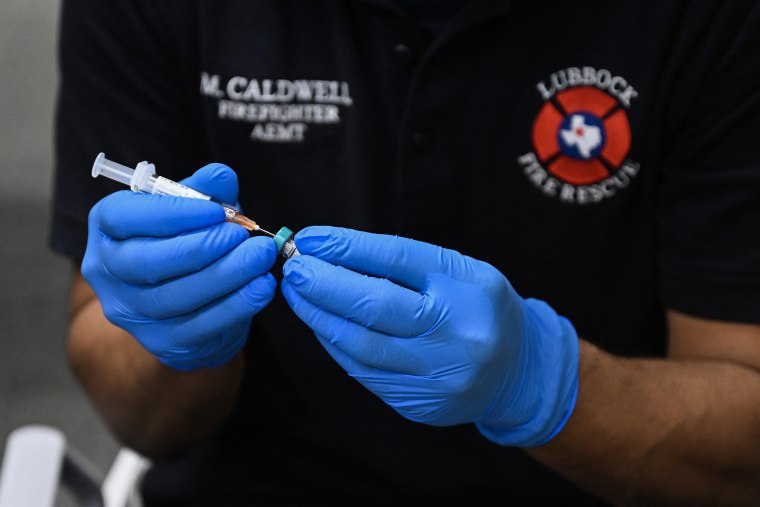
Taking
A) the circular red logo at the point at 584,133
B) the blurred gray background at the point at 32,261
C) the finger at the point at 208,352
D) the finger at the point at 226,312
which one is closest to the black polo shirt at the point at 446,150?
the circular red logo at the point at 584,133

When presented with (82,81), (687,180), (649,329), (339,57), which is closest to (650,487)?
(649,329)

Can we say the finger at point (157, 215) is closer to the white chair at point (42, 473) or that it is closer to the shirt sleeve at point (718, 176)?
the white chair at point (42, 473)

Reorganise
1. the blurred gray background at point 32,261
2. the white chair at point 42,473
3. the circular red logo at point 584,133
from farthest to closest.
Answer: the blurred gray background at point 32,261 → the circular red logo at point 584,133 → the white chair at point 42,473

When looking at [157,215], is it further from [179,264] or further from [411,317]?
[411,317]

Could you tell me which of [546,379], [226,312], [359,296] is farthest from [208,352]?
[546,379]

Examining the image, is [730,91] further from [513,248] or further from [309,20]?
[309,20]

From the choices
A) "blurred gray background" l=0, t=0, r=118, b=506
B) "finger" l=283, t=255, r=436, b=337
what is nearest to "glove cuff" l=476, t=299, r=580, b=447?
"finger" l=283, t=255, r=436, b=337
